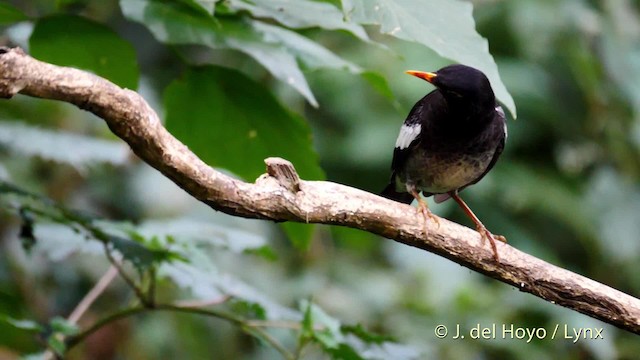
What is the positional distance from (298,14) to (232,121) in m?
0.44

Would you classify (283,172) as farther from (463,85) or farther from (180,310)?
(463,85)

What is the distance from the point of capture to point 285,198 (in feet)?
7.11

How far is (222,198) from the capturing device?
207 centimetres

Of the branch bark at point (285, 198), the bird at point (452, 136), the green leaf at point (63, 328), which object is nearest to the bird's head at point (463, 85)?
the bird at point (452, 136)

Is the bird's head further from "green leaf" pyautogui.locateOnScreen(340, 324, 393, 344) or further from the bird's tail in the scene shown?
"green leaf" pyautogui.locateOnScreen(340, 324, 393, 344)

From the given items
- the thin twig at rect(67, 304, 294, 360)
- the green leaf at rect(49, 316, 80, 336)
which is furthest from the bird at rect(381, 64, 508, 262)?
the green leaf at rect(49, 316, 80, 336)

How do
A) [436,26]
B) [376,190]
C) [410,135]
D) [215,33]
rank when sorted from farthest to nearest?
[376,190], [410,135], [215,33], [436,26]

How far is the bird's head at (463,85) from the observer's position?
297 cm

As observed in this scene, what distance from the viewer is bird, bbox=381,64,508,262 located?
3.05 meters

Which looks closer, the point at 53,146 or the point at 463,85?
the point at 463,85

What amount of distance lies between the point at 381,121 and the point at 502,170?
0.91 m

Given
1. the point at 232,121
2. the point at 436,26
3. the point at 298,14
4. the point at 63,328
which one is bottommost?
the point at 63,328

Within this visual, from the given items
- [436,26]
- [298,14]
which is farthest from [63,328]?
[436,26]

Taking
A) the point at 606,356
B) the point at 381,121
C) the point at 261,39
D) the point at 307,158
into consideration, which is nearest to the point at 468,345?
the point at 606,356
